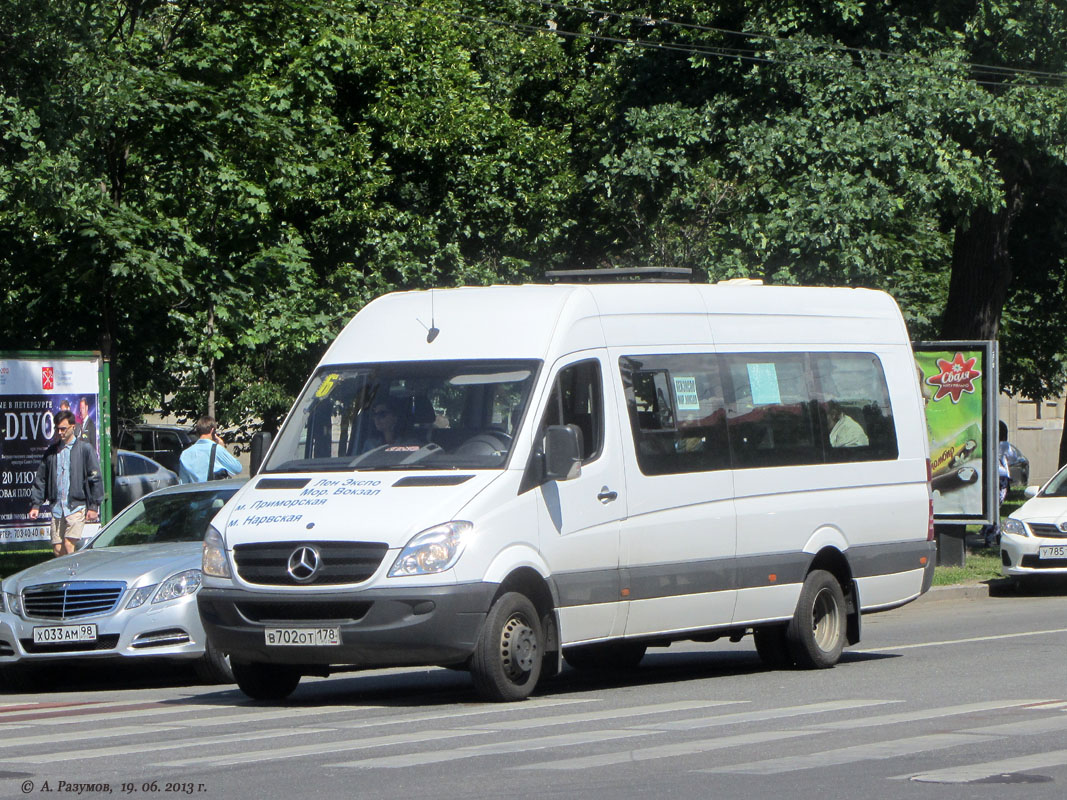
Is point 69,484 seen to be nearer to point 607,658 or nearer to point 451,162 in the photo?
point 607,658

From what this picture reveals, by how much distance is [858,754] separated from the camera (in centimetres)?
769

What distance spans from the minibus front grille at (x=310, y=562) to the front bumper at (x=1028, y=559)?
40.4 ft

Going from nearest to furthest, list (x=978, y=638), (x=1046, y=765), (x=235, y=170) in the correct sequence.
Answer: (x=1046, y=765)
(x=978, y=638)
(x=235, y=170)

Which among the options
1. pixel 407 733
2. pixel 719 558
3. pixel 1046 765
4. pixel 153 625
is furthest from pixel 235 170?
pixel 1046 765

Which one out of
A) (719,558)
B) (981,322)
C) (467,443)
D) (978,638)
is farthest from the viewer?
(981,322)

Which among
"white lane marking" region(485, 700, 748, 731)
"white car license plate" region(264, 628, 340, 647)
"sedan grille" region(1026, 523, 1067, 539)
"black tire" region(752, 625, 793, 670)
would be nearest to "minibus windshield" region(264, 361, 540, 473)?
"white car license plate" region(264, 628, 340, 647)

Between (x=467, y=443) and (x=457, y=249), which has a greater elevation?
(x=457, y=249)

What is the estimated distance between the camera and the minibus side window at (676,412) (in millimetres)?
10906

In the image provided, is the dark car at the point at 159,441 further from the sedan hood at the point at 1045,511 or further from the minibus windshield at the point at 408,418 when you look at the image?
the minibus windshield at the point at 408,418

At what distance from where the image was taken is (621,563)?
34.7ft

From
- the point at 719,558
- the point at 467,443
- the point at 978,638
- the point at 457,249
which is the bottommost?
the point at 978,638

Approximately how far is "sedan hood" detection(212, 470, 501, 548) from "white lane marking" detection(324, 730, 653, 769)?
5.24 ft

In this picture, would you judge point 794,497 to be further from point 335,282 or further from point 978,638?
point 335,282

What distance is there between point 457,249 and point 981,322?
10.9 meters
